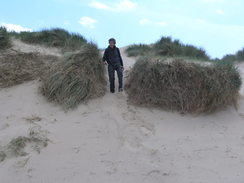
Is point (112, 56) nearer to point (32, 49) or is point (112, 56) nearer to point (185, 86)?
point (185, 86)

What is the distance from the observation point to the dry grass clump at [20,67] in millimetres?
7584

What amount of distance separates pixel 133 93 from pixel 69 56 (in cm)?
172

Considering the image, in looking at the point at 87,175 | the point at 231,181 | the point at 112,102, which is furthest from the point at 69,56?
the point at 231,181

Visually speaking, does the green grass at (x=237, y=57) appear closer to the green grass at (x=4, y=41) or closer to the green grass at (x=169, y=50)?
the green grass at (x=169, y=50)

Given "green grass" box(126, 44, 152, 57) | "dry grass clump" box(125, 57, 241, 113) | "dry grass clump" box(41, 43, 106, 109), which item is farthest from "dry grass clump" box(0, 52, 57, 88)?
"green grass" box(126, 44, 152, 57)

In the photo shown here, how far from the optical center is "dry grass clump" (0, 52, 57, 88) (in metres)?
7.58

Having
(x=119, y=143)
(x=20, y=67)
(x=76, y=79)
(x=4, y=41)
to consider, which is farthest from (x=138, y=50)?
(x=119, y=143)

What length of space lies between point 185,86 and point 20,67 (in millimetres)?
3937

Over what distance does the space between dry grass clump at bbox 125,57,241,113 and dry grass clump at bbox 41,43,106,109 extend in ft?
3.08

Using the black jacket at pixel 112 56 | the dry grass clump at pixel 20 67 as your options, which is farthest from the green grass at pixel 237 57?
the dry grass clump at pixel 20 67

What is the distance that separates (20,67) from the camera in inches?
308

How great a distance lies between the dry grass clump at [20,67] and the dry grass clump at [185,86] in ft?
8.11

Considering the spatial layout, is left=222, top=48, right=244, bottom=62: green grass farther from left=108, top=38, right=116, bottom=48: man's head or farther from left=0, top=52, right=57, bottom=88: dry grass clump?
left=0, top=52, right=57, bottom=88: dry grass clump

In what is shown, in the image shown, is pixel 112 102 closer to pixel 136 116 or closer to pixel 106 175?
pixel 136 116
